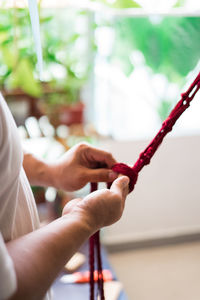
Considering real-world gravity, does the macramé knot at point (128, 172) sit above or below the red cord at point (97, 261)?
above

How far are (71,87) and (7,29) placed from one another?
0.38 metres

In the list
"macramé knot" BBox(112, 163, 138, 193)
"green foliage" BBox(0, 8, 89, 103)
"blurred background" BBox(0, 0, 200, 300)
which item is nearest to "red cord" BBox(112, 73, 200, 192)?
"macramé knot" BBox(112, 163, 138, 193)

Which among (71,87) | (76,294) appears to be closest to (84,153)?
(76,294)

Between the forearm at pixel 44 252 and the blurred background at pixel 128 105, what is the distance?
1.08 metres

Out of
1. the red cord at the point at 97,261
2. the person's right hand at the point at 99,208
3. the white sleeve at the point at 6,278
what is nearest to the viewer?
the white sleeve at the point at 6,278

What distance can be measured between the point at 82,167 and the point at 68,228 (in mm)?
248

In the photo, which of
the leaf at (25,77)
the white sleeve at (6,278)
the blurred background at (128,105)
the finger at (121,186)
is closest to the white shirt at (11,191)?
the white sleeve at (6,278)

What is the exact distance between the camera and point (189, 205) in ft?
5.73

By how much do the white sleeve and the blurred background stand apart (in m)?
1.16

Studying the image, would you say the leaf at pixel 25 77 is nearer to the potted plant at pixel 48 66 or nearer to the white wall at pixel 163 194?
the potted plant at pixel 48 66

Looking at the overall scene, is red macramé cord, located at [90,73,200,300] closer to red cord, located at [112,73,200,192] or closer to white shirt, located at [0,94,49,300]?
red cord, located at [112,73,200,192]

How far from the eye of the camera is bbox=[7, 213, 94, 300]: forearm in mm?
421

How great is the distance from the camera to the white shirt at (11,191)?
474 mm

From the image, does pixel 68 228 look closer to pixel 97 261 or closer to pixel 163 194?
pixel 97 261
